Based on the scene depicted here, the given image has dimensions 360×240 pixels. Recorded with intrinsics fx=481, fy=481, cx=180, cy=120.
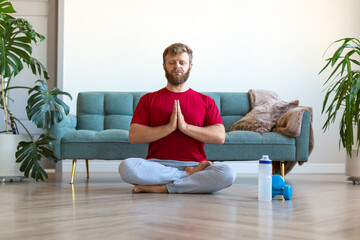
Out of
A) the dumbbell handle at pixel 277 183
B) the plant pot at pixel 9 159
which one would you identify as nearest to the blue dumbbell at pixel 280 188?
the dumbbell handle at pixel 277 183

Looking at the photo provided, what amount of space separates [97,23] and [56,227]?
397cm

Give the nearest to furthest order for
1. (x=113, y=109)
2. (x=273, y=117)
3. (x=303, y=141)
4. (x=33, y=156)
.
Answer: (x=33, y=156), (x=303, y=141), (x=273, y=117), (x=113, y=109)

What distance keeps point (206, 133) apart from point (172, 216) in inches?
41.5

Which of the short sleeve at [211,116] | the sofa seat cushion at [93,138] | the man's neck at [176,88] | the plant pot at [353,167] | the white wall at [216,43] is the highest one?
the white wall at [216,43]

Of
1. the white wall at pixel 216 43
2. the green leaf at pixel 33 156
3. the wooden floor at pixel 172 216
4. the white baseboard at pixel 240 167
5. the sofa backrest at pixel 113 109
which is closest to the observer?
the wooden floor at pixel 172 216

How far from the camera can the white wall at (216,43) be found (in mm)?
5301

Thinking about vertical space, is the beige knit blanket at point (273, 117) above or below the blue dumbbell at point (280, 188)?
above

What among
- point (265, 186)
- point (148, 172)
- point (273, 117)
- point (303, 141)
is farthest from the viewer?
point (273, 117)

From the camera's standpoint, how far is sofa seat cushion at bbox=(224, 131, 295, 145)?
12.6ft

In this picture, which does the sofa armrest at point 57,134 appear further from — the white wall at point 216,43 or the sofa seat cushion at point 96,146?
the white wall at point 216,43

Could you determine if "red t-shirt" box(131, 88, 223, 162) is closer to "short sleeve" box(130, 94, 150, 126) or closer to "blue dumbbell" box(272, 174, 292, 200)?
"short sleeve" box(130, 94, 150, 126)

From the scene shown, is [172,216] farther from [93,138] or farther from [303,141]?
[303,141]

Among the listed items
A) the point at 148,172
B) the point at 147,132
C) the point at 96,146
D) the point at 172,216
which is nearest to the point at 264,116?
the point at 96,146

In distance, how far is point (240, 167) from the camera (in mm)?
5422
